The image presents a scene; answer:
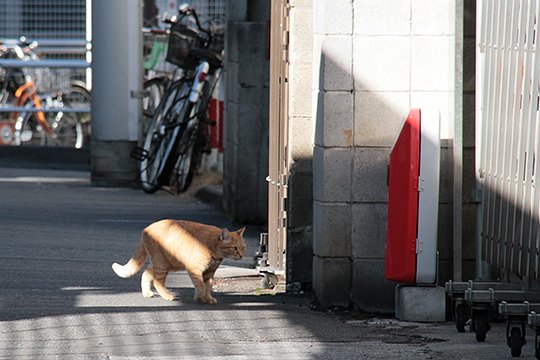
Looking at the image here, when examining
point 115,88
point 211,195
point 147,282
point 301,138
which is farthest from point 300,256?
point 115,88

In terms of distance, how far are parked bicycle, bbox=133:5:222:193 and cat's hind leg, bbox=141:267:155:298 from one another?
725 centimetres

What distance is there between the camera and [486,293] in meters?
8.11

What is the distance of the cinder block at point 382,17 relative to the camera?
9.05 meters

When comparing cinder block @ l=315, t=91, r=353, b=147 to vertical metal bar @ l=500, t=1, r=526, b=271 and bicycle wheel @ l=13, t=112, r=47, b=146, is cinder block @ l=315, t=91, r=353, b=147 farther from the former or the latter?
bicycle wheel @ l=13, t=112, r=47, b=146

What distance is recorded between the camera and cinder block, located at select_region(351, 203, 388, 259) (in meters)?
9.21

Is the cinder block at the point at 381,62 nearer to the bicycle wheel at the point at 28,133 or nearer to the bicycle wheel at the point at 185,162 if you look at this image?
the bicycle wheel at the point at 185,162

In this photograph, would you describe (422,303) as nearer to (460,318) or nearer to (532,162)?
(460,318)

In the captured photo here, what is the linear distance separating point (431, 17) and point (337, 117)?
2.74 ft

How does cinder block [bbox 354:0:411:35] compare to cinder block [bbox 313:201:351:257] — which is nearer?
cinder block [bbox 354:0:411:35]

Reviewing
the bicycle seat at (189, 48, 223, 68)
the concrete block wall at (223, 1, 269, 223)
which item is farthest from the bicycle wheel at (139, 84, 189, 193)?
the concrete block wall at (223, 1, 269, 223)

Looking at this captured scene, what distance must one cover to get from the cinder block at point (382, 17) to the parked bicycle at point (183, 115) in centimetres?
790

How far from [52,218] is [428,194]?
22.6ft

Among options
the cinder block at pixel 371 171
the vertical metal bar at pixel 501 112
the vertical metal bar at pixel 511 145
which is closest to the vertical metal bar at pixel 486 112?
the vertical metal bar at pixel 501 112

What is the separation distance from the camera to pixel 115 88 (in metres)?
18.5
